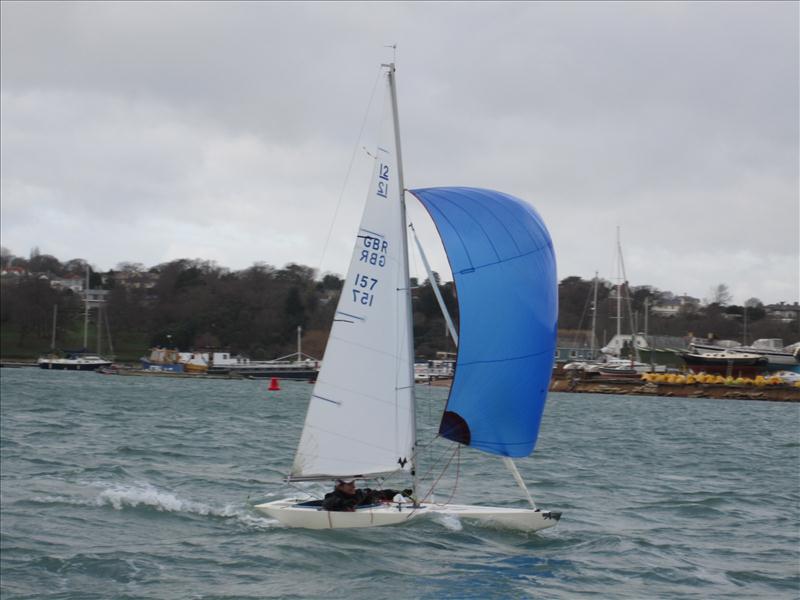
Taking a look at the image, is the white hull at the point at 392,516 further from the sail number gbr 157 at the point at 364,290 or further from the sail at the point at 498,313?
the sail number gbr 157 at the point at 364,290

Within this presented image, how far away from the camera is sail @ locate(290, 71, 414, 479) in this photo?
1325 centimetres

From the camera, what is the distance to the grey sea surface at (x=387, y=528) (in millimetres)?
11750

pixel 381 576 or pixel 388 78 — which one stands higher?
pixel 388 78

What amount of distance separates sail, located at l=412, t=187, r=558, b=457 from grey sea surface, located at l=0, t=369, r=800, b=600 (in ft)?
5.06

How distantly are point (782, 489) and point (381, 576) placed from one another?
1187cm

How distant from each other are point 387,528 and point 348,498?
2.07ft

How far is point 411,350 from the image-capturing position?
524 inches

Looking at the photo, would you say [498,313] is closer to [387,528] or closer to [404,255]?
[404,255]

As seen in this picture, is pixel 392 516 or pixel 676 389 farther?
pixel 676 389

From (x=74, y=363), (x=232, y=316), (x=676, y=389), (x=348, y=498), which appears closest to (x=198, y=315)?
(x=232, y=316)

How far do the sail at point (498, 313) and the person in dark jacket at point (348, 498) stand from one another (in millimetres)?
1467

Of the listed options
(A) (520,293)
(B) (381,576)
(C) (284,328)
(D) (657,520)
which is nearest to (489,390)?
(A) (520,293)

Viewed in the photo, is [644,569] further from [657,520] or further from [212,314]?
[212,314]

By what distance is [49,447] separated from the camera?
24469 mm
